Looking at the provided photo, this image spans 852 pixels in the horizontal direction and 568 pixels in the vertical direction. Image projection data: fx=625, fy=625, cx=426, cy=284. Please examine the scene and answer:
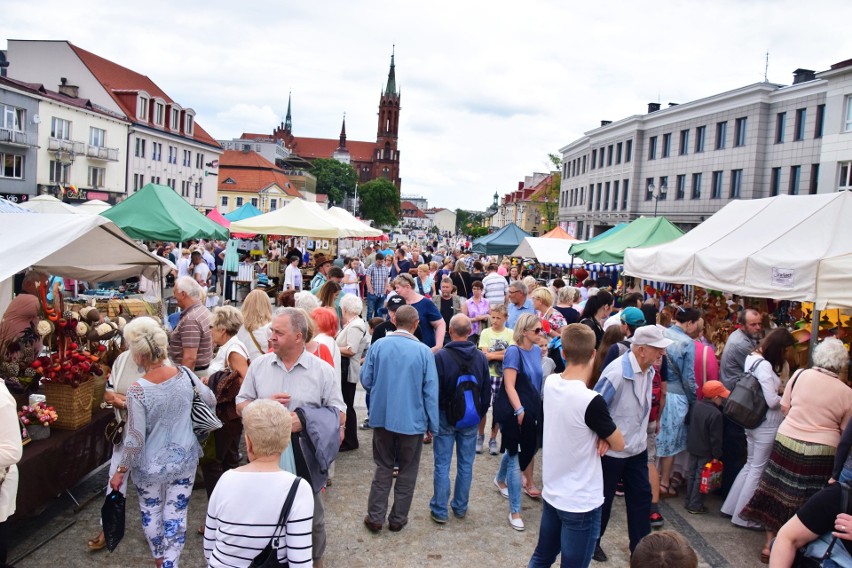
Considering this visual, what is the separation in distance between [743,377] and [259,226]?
11.6 metres

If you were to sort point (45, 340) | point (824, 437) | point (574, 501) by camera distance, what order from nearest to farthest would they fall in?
point (574, 501) < point (824, 437) < point (45, 340)

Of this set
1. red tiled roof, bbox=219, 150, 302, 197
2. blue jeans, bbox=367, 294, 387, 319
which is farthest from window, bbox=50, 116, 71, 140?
red tiled roof, bbox=219, 150, 302, 197

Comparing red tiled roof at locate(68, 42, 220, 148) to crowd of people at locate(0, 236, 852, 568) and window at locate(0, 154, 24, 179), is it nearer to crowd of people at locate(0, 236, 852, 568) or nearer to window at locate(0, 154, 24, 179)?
window at locate(0, 154, 24, 179)

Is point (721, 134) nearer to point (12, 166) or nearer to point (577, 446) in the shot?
point (577, 446)

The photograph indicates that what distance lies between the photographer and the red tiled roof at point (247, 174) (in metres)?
80.8

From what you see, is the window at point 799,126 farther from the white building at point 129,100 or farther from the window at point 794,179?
the white building at point 129,100

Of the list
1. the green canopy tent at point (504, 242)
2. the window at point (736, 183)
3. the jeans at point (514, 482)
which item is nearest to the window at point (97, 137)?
the green canopy tent at point (504, 242)

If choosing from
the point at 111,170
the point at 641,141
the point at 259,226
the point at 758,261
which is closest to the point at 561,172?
the point at 641,141

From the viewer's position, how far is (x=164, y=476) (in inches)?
156

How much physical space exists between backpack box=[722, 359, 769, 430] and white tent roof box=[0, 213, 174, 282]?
573 cm

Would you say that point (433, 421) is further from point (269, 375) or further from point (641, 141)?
point (641, 141)

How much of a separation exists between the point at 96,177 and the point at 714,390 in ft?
145

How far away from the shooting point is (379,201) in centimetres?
12156

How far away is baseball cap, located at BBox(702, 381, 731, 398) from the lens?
5.76 metres
